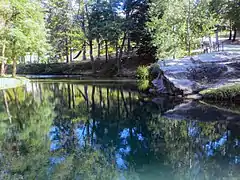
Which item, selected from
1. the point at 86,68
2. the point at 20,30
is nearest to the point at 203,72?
the point at 20,30

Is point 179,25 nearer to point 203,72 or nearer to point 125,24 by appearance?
point 125,24

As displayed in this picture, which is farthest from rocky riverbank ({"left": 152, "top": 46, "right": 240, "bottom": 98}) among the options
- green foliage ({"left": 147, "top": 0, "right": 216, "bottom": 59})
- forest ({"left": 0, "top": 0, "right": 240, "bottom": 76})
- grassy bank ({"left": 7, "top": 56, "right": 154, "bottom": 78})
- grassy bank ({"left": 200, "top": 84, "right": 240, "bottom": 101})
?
grassy bank ({"left": 7, "top": 56, "right": 154, "bottom": 78})

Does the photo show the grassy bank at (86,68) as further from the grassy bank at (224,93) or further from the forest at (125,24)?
the grassy bank at (224,93)

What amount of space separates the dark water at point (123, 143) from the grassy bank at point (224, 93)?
4.41ft

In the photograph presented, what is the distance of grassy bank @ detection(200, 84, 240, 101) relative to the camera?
13.3 m

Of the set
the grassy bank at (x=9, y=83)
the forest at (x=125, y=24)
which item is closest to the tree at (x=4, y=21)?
the forest at (x=125, y=24)

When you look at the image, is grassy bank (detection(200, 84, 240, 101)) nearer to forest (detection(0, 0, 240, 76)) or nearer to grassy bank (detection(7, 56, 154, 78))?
forest (detection(0, 0, 240, 76))

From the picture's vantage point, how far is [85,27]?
37.9 m

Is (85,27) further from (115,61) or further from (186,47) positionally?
(186,47)

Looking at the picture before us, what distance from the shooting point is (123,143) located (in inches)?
298

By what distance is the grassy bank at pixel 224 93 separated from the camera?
13.3m

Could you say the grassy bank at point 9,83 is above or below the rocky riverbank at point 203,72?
below

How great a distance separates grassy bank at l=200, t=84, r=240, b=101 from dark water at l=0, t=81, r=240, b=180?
1.35 metres

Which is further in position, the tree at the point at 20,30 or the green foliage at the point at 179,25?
the green foliage at the point at 179,25
